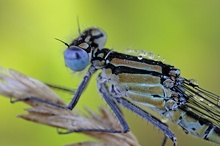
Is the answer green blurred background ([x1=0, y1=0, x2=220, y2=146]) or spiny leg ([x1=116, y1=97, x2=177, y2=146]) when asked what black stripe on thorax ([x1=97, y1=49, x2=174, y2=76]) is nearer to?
spiny leg ([x1=116, y1=97, x2=177, y2=146])

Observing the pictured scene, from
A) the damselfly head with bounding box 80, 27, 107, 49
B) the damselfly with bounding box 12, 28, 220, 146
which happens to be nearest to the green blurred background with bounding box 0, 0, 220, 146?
the damselfly head with bounding box 80, 27, 107, 49

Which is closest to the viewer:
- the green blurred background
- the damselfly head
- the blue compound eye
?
the blue compound eye

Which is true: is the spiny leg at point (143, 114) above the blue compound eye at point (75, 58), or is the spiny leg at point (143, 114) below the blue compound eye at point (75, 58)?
below

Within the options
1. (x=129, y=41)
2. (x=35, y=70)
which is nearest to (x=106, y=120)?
(x=35, y=70)

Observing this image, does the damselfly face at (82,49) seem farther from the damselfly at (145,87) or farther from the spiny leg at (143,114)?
the spiny leg at (143,114)

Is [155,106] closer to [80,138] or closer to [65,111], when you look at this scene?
[80,138]

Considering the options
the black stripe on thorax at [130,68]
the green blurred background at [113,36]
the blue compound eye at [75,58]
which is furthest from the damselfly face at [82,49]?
the green blurred background at [113,36]

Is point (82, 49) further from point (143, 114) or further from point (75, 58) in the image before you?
point (143, 114)
